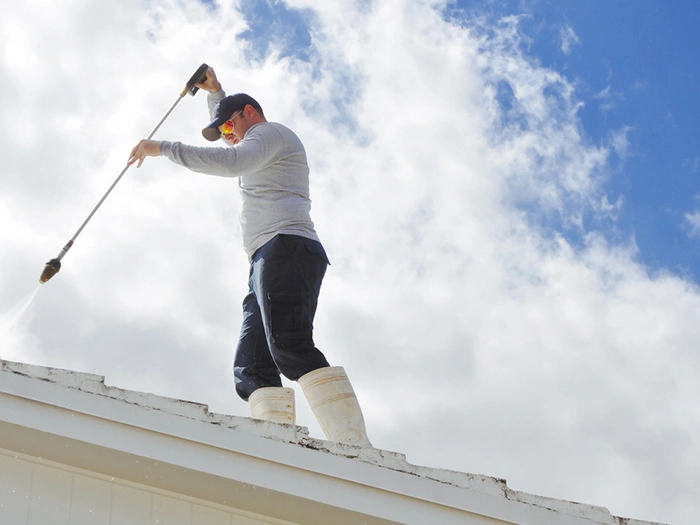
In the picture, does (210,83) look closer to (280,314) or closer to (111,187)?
(111,187)

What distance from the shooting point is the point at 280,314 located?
4.07 metres

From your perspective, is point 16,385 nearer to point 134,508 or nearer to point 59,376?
point 59,376

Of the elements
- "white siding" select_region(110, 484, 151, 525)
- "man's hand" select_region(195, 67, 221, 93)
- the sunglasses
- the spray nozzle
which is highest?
"man's hand" select_region(195, 67, 221, 93)

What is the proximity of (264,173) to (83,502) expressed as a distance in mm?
1842

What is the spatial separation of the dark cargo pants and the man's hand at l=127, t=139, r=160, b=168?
663 millimetres

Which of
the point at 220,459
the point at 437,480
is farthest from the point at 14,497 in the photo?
the point at 437,480

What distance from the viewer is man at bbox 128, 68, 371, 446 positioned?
3.92 m

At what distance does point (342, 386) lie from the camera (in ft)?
12.8

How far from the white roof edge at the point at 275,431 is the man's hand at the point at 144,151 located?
4.30 ft

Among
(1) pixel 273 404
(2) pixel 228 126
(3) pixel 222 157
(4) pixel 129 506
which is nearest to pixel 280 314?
(1) pixel 273 404

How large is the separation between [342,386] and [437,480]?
747mm

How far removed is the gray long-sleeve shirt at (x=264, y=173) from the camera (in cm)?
417

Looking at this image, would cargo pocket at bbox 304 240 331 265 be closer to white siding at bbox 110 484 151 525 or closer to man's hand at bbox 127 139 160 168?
man's hand at bbox 127 139 160 168

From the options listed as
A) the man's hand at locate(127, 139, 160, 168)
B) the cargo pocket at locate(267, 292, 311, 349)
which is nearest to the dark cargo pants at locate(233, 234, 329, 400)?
the cargo pocket at locate(267, 292, 311, 349)
